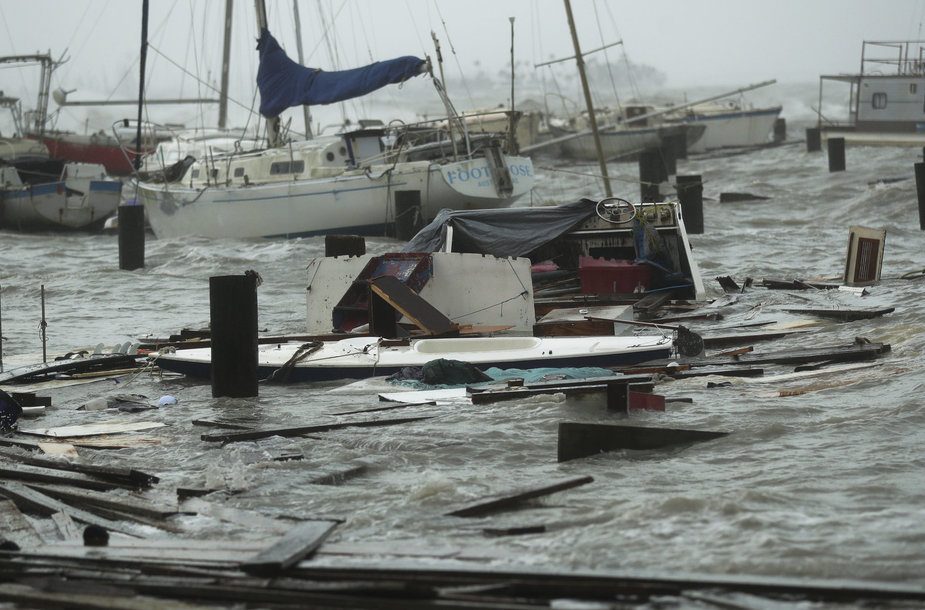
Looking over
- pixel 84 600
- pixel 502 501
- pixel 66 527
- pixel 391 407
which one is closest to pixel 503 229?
pixel 391 407

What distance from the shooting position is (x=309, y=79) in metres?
27.6

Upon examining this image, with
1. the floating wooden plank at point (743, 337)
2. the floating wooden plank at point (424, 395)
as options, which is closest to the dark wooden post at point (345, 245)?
the floating wooden plank at point (743, 337)

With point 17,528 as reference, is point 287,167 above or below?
above

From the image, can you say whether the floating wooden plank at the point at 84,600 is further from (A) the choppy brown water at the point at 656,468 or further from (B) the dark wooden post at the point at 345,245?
(B) the dark wooden post at the point at 345,245

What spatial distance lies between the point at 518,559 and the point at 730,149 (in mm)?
55072

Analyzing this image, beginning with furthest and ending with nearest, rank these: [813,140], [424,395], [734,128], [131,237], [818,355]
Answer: [734,128], [813,140], [131,237], [818,355], [424,395]

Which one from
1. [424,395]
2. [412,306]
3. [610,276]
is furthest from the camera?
[610,276]

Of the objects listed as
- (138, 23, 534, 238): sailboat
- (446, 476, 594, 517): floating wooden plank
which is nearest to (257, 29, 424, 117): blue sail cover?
(138, 23, 534, 238): sailboat

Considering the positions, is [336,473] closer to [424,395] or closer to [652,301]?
[424,395]

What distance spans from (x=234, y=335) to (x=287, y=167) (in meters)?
19.1

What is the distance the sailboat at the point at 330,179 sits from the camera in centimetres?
2827

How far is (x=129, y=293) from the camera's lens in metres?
22.3

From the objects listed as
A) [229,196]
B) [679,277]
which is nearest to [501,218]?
[679,277]

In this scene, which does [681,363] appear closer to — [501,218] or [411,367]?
[411,367]
